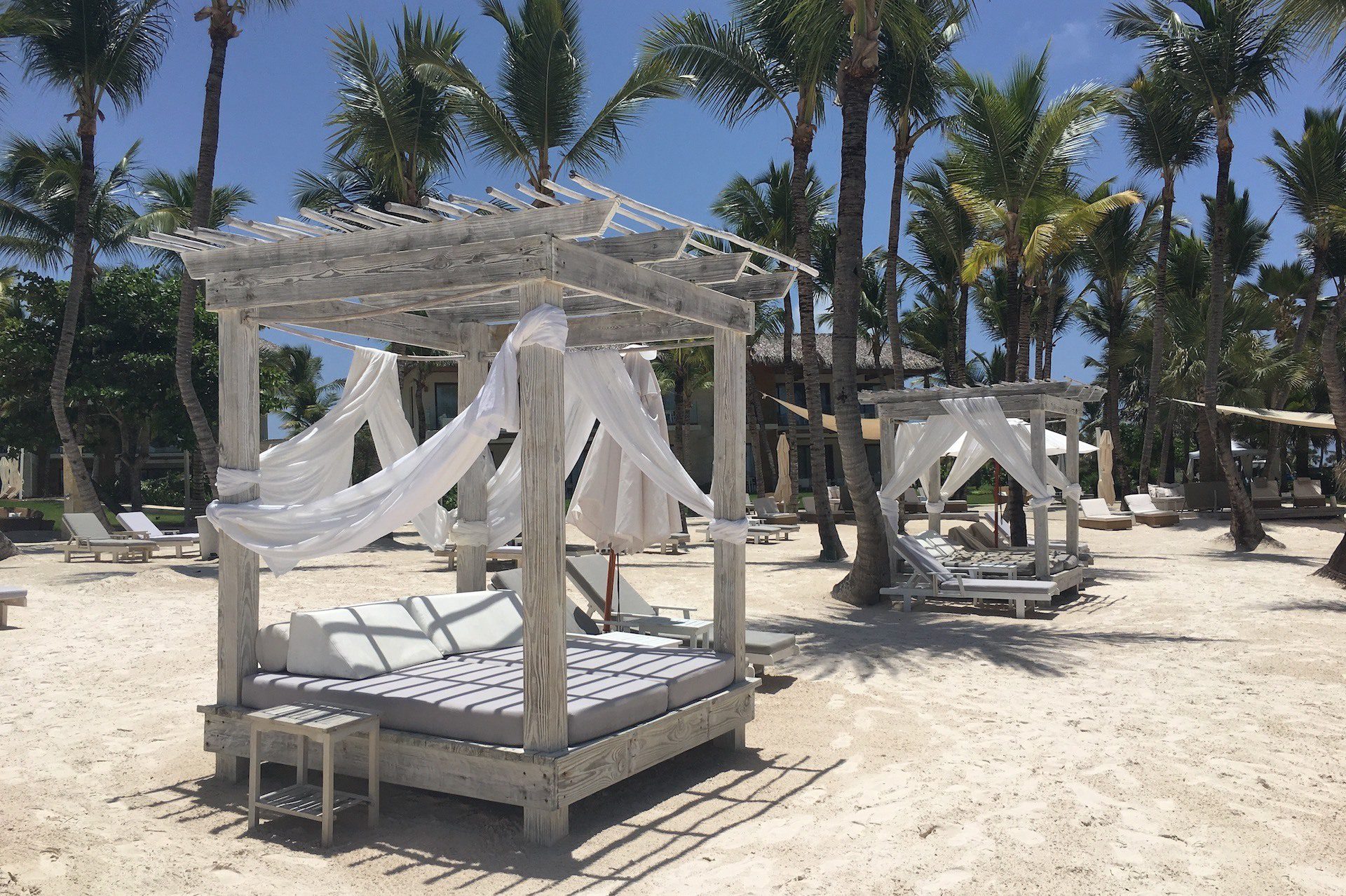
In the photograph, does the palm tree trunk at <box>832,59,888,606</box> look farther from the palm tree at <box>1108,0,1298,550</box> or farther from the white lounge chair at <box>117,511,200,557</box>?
the white lounge chair at <box>117,511,200,557</box>

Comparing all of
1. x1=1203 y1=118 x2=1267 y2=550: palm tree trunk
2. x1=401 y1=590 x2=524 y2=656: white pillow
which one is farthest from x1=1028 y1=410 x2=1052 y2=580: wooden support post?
x1=401 y1=590 x2=524 y2=656: white pillow

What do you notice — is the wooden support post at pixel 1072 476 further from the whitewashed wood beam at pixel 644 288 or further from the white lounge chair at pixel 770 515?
the whitewashed wood beam at pixel 644 288

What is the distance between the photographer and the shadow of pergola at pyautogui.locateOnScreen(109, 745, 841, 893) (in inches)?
161

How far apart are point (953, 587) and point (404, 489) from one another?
806 cm

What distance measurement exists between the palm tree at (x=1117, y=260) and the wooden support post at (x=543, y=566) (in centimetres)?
2271

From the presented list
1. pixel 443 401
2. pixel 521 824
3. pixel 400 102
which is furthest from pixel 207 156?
pixel 443 401

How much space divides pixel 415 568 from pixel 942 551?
291 inches

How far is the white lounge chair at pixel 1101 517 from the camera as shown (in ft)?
69.5

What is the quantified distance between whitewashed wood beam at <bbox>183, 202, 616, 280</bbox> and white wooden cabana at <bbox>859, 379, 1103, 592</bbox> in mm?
8176

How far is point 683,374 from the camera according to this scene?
29500 millimetres

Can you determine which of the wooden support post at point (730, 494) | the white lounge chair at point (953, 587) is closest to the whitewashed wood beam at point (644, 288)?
the wooden support post at point (730, 494)

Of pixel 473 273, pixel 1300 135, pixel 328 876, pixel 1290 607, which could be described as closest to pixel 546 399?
pixel 473 273

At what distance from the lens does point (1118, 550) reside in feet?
57.2

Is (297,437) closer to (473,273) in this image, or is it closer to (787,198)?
(473,273)
